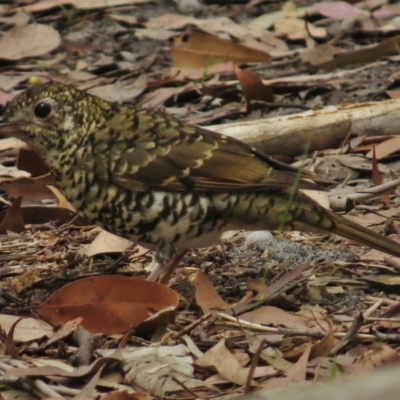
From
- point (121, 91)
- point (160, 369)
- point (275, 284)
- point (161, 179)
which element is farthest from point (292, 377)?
point (121, 91)

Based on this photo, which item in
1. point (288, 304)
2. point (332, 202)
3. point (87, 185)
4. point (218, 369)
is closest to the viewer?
point (218, 369)

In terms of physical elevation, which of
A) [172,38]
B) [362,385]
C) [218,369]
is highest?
[362,385]

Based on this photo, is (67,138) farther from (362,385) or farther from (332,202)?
(362,385)

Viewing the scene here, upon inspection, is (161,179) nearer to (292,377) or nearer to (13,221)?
(13,221)

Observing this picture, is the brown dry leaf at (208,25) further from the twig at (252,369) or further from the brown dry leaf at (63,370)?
the twig at (252,369)

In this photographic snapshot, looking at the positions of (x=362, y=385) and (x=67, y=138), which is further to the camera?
(x=67, y=138)

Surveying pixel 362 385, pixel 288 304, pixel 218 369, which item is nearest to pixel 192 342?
pixel 218 369

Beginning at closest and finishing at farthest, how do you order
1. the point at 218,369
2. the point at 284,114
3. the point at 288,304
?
1. the point at 218,369
2. the point at 288,304
3. the point at 284,114
